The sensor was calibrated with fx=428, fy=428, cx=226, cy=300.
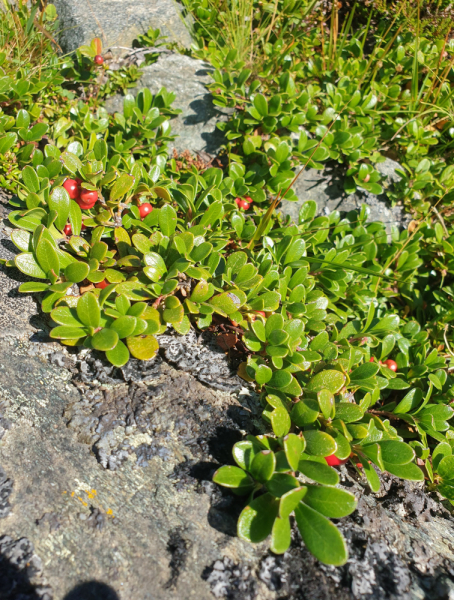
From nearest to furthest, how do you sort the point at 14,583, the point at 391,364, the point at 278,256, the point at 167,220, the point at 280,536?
1. the point at 14,583
2. the point at 280,536
3. the point at 167,220
4. the point at 278,256
5. the point at 391,364

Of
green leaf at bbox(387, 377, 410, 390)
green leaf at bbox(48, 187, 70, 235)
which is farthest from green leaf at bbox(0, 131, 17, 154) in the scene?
green leaf at bbox(387, 377, 410, 390)

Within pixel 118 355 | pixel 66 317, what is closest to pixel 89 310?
pixel 66 317

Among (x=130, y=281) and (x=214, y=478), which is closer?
(x=214, y=478)

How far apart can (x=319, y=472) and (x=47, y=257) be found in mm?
1604

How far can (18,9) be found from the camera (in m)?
3.94

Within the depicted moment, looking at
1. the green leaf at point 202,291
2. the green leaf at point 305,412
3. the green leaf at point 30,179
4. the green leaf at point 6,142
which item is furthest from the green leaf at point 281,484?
the green leaf at point 6,142

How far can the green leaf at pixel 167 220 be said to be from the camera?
248 centimetres

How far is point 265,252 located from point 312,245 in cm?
55

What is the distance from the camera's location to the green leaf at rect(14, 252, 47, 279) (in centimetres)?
212

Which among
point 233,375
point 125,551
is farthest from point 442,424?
point 125,551

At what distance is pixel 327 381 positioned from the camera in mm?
2119

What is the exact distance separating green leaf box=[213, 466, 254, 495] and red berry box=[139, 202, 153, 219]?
5.50ft

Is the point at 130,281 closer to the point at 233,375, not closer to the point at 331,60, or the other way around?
the point at 233,375

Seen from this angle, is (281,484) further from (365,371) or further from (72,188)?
(72,188)
